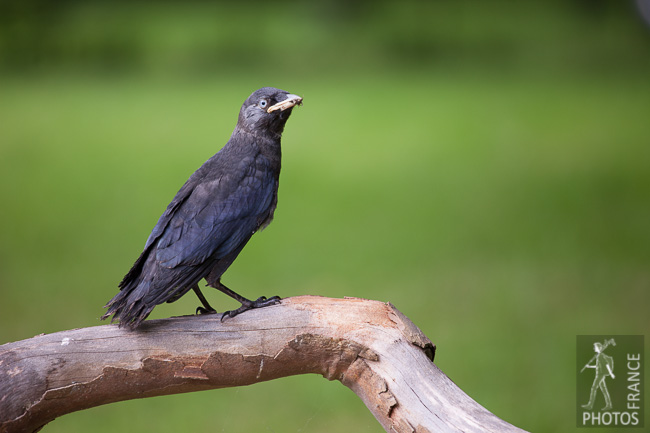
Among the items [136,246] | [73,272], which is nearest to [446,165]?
[136,246]

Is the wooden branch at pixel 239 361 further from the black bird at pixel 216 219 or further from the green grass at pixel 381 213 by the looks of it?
the green grass at pixel 381 213

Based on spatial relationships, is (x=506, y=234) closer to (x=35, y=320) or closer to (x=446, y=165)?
(x=446, y=165)

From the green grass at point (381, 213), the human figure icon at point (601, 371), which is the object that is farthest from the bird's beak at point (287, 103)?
the human figure icon at point (601, 371)

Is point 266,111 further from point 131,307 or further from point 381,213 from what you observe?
point 381,213

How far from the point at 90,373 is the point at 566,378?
2.22 m

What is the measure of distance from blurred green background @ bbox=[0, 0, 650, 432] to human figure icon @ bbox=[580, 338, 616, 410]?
109 millimetres

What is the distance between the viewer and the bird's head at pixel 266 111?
211 centimetres

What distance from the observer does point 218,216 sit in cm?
198

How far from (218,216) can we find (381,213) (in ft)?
7.15

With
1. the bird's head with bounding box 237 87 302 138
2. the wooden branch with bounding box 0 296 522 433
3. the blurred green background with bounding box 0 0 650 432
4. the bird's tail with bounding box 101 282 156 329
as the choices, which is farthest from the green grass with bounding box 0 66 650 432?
the bird's head with bounding box 237 87 302 138

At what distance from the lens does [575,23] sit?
5.01 m

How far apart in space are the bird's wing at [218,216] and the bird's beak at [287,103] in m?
0.16

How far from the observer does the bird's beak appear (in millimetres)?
2062

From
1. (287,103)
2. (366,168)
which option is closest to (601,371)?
(366,168)
